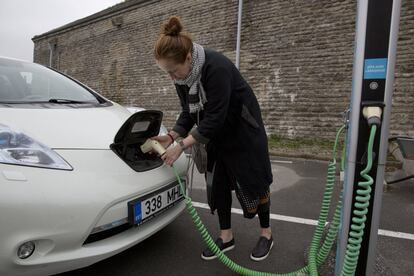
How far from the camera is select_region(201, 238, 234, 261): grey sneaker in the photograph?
2.24 metres

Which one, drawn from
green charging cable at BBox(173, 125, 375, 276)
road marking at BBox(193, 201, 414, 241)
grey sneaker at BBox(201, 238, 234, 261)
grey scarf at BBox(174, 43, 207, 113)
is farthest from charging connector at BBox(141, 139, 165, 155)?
road marking at BBox(193, 201, 414, 241)

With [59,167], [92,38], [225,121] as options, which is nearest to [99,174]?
[59,167]

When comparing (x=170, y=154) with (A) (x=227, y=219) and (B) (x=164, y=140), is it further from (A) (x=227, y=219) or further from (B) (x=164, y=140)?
(A) (x=227, y=219)

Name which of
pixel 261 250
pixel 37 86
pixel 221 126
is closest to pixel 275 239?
pixel 261 250

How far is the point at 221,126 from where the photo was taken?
1874mm

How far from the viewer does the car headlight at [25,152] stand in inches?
60.2

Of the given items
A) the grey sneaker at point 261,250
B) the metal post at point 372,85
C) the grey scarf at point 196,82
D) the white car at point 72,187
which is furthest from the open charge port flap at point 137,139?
the metal post at point 372,85

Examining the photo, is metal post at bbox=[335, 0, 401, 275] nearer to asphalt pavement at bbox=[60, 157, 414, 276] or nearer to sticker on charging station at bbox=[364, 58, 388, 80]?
sticker on charging station at bbox=[364, 58, 388, 80]

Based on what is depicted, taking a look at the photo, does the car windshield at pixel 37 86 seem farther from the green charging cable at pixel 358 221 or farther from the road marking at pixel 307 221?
the green charging cable at pixel 358 221

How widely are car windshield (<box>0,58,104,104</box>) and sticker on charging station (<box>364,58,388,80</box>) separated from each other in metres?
2.04

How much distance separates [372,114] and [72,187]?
139 cm

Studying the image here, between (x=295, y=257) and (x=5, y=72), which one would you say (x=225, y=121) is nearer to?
(x=295, y=257)

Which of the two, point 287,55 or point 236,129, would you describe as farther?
point 287,55

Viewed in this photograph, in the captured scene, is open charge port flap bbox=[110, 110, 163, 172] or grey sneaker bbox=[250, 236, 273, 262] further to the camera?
grey sneaker bbox=[250, 236, 273, 262]
